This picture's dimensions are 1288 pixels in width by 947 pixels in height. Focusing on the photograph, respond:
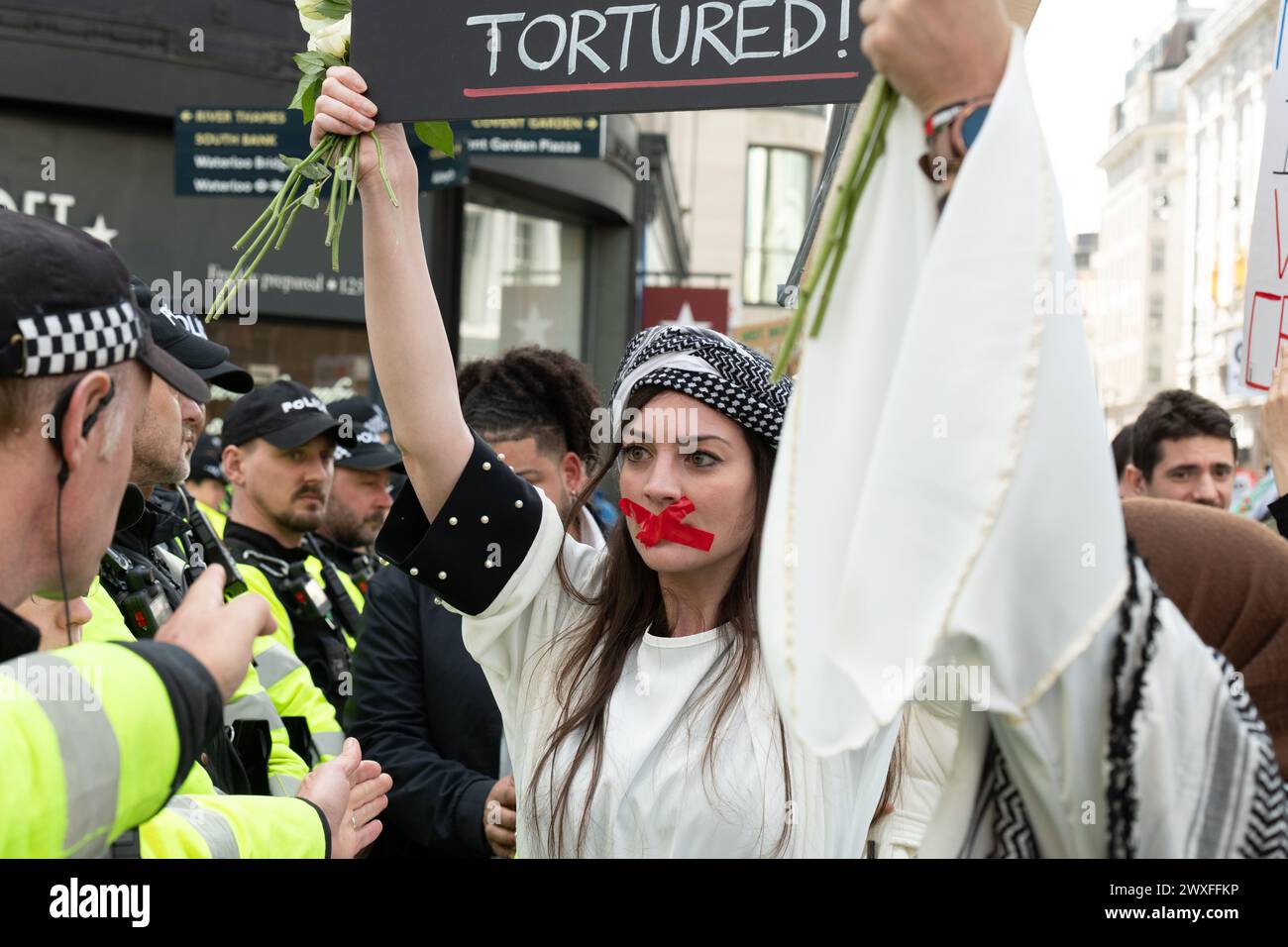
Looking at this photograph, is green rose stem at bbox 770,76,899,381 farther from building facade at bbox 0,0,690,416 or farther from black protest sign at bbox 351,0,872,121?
building facade at bbox 0,0,690,416

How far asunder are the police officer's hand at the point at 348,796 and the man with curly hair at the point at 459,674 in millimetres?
556

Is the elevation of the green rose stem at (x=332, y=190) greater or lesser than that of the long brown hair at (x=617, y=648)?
greater

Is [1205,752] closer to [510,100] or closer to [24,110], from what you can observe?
[510,100]

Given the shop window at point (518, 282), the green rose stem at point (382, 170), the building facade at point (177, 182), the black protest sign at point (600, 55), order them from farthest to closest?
the shop window at point (518, 282), the building facade at point (177, 182), the green rose stem at point (382, 170), the black protest sign at point (600, 55)

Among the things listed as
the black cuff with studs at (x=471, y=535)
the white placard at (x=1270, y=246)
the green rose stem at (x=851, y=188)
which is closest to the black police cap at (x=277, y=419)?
the black cuff with studs at (x=471, y=535)

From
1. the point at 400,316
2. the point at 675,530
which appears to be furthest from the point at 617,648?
the point at 400,316

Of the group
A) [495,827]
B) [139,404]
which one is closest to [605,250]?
[495,827]

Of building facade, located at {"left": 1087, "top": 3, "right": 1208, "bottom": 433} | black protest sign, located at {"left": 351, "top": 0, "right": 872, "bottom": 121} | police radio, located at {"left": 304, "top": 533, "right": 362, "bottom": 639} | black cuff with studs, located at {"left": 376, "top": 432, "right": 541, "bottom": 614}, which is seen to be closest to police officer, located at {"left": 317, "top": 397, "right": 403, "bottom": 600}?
police radio, located at {"left": 304, "top": 533, "right": 362, "bottom": 639}

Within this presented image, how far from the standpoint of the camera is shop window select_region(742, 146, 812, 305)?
93.0 ft

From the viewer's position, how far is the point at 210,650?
1704mm

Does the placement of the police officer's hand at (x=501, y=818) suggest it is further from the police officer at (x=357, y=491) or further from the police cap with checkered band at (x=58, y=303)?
the police officer at (x=357, y=491)

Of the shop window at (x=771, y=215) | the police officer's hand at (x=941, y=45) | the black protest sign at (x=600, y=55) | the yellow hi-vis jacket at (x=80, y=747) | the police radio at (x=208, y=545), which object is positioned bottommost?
the police radio at (x=208, y=545)

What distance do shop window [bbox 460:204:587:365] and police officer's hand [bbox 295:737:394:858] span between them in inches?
391

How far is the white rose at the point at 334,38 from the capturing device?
96.3 inches
